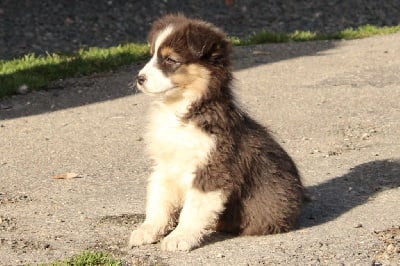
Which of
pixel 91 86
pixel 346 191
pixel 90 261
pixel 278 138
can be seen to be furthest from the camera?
pixel 91 86

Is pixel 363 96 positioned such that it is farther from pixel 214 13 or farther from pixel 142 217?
pixel 214 13

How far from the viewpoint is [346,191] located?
8086mm

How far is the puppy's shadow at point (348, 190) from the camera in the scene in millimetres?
7449

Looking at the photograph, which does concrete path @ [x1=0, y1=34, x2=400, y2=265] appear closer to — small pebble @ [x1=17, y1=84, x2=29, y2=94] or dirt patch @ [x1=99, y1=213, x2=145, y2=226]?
dirt patch @ [x1=99, y1=213, x2=145, y2=226]

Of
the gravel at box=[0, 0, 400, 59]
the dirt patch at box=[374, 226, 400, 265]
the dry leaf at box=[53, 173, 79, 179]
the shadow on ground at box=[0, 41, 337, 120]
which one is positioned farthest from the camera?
the gravel at box=[0, 0, 400, 59]

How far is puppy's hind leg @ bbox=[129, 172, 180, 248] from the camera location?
6.73 meters

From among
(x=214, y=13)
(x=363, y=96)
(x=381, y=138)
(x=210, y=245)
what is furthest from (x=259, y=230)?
(x=214, y=13)

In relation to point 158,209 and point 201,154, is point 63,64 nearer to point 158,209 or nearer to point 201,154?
point 158,209

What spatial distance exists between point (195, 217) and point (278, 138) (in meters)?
3.63

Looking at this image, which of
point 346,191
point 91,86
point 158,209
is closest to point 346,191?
→ point 346,191

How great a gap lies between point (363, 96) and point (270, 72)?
1.67 meters

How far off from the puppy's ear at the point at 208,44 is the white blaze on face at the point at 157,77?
0.57 feet

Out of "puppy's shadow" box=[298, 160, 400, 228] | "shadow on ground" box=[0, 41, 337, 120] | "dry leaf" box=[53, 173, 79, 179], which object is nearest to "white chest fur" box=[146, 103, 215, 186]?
"puppy's shadow" box=[298, 160, 400, 228]

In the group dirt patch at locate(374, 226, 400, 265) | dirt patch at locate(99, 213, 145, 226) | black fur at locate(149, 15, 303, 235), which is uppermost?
black fur at locate(149, 15, 303, 235)
